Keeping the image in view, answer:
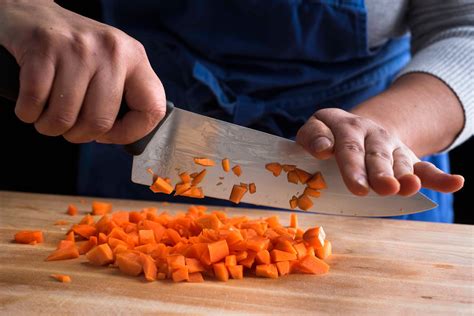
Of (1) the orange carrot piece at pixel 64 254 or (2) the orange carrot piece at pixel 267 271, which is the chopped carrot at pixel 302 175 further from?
(1) the orange carrot piece at pixel 64 254

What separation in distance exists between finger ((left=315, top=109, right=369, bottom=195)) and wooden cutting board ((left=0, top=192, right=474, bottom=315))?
0.64ft

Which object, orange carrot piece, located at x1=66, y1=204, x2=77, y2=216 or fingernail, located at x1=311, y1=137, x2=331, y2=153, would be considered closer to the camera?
fingernail, located at x1=311, y1=137, x2=331, y2=153

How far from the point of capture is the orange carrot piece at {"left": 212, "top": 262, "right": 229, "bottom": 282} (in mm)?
1213

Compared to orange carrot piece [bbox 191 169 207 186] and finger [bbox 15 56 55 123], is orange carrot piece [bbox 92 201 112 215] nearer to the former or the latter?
orange carrot piece [bbox 191 169 207 186]

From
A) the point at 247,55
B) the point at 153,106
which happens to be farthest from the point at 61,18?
the point at 247,55

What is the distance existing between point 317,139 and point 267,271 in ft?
0.83

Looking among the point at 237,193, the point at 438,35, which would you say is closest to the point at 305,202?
the point at 237,193

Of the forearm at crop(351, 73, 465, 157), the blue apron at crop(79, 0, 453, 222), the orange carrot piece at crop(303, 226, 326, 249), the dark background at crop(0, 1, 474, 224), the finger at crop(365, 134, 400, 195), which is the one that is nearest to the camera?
the finger at crop(365, 134, 400, 195)

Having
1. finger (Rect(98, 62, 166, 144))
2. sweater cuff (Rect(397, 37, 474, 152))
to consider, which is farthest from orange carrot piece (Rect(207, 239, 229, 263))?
sweater cuff (Rect(397, 37, 474, 152))

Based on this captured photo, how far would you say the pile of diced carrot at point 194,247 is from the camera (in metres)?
1.23

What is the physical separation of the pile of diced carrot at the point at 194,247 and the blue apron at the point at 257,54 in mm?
430

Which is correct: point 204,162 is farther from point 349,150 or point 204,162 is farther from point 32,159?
point 32,159

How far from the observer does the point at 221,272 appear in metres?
1.21

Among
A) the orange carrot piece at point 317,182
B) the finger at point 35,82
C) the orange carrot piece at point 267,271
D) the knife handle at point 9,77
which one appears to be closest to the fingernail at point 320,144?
the orange carrot piece at point 317,182
